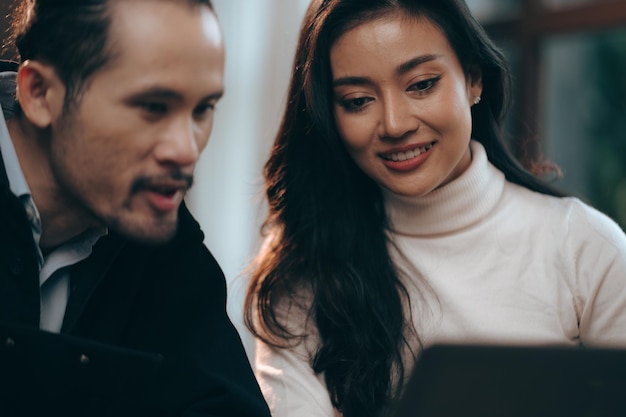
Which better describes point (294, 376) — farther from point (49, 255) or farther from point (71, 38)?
point (71, 38)

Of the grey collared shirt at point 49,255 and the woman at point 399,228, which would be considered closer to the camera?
the grey collared shirt at point 49,255

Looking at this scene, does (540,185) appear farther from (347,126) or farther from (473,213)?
(347,126)

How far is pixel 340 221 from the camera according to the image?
5.23 feet

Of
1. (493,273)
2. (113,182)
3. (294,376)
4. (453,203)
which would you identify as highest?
(113,182)

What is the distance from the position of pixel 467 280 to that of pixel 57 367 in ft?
2.51

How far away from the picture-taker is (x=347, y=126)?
1.47 meters

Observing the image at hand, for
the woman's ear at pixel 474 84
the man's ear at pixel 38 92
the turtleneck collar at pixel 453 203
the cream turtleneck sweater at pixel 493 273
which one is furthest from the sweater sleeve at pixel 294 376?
the man's ear at pixel 38 92

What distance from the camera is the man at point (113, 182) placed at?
3.57 ft

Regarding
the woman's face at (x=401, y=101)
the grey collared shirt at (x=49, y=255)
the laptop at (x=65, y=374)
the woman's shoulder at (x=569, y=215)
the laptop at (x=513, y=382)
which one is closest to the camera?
the laptop at (x=513, y=382)

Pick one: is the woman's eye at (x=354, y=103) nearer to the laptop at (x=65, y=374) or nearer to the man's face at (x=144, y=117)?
the man's face at (x=144, y=117)

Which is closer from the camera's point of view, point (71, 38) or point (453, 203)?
point (71, 38)

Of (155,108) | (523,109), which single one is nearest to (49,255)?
(155,108)

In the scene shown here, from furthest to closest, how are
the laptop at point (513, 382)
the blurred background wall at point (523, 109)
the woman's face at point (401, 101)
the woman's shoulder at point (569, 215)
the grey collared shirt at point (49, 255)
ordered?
the blurred background wall at point (523, 109), the woman's shoulder at point (569, 215), the woman's face at point (401, 101), the grey collared shirt at point (49, 255), the laptop at point (513, 382)

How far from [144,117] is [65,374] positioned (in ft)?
1.05
